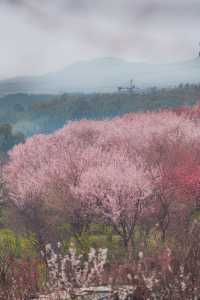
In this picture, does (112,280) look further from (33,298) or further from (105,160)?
(105,160)

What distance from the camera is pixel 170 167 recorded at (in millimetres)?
38625

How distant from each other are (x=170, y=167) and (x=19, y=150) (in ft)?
83.5

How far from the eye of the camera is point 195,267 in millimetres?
16797

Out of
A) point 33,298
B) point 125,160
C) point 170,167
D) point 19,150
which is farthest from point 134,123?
point 33,298

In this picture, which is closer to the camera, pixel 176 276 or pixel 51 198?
pixel 176 276

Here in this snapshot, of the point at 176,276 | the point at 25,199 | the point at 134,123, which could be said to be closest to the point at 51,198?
the point at 25,199

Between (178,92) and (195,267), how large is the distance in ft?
593

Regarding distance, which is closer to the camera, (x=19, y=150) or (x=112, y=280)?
(x=112, y=280)

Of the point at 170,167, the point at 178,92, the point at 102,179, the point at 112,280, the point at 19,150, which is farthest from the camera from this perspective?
the point at 178,92

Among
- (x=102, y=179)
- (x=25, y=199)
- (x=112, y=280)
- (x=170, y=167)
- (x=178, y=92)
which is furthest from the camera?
(x=178, y=92)

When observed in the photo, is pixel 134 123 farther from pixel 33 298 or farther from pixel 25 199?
pixel 33 298

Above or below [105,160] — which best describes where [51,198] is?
below

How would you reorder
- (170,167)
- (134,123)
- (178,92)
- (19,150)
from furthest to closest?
(178,92) < (134,123) < (19,150) < (170,167)

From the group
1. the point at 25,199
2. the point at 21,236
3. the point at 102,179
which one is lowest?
the point at 21,236
